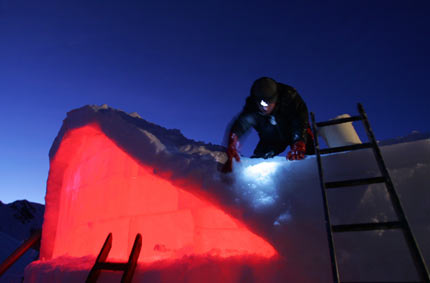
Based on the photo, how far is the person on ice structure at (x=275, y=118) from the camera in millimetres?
3121

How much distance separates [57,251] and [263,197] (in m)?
3.26

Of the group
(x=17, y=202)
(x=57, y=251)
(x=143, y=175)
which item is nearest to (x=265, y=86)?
(x=143, y=175)

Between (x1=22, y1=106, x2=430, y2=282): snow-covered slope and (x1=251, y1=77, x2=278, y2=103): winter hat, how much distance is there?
37.3 inches

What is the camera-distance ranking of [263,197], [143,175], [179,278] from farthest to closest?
1. [143,175]
2. [263,197]
3. [179,278]

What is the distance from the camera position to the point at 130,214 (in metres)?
3.07

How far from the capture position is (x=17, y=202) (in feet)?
126

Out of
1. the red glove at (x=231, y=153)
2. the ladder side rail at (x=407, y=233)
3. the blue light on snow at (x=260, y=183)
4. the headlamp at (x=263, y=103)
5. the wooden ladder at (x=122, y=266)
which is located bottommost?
the wooden ladder at (x=122, y=266)

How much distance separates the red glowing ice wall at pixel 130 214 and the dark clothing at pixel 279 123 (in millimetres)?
1224

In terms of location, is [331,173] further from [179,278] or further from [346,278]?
[179,278]

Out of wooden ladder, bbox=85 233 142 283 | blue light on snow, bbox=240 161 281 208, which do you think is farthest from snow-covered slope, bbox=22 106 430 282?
wooden ladder, bbox=85 233 142 283

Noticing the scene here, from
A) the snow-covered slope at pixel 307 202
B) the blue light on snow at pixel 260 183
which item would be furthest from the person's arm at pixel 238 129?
the blue light on snow at pixel 260 183

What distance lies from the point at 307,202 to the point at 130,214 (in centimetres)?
194

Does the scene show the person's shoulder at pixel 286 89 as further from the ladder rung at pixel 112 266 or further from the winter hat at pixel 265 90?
the ladder rung at pixel 112 266

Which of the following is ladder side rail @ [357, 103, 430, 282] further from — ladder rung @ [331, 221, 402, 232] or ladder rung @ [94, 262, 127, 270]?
ladder rung @ [94, 262, 127, 270]
